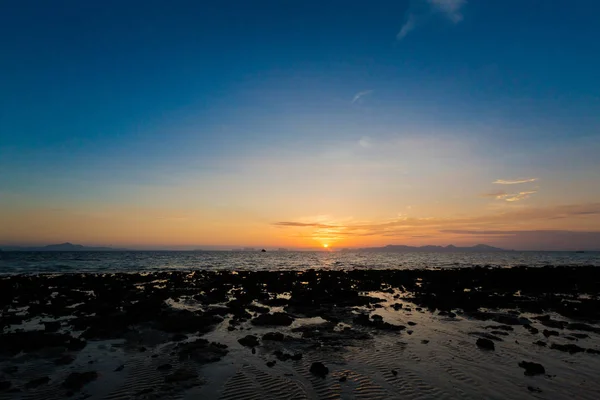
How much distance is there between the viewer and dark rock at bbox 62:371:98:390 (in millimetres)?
11398

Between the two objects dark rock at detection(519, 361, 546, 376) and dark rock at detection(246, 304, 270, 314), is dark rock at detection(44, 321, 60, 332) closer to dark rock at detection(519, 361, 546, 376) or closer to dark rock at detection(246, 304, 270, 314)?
dark rock at detection(246, 304, 270, 314)

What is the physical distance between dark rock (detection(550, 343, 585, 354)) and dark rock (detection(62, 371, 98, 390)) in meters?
20.5

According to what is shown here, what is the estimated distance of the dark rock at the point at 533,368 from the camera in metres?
12.8

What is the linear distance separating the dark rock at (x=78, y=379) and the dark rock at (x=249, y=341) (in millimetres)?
6623

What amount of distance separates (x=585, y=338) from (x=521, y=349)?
5370mm

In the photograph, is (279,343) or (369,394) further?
(279,343)

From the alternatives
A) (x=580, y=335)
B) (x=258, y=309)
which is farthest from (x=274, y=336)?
(x=580, y=335)

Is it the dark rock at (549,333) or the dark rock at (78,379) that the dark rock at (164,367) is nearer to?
the dark rock at (78,379)

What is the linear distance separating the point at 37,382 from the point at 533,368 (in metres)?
18.5

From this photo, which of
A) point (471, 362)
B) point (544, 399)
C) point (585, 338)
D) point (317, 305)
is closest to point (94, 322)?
point (317, 305)

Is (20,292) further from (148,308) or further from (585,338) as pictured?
(585,338)

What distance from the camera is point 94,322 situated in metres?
20.7

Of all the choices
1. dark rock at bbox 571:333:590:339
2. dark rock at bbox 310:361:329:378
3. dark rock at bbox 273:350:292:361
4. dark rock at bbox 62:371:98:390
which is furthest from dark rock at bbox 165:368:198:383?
dark rock at bbox 571:333:590:339

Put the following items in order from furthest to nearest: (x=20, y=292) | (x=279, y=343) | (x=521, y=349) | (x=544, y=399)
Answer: (x=20, y=292) < (x=279, y=343) < (x=521, y=349) < (x=544, y=399)
